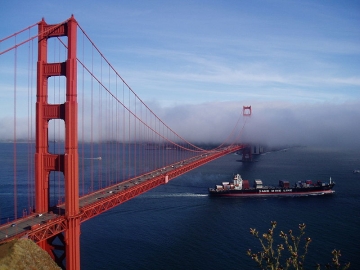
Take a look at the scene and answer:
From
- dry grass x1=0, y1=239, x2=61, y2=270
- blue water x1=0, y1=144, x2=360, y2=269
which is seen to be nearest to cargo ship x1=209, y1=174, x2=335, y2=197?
blue water x1=0, y1=144, x2=360, y2=269

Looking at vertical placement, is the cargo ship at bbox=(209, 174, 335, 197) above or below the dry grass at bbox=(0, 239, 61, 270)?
below

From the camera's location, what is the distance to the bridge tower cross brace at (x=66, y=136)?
26.7ft

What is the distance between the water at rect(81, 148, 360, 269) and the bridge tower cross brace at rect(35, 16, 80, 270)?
3165 mm

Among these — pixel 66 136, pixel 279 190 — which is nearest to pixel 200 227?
pixel 66 136

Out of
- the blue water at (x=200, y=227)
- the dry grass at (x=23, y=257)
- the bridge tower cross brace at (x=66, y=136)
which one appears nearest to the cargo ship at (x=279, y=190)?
the blue water at (x=200, y=227)

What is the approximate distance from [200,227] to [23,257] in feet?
35.0

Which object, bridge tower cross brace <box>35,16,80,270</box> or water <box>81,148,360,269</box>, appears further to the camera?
water <box>81,148,360,269</box>

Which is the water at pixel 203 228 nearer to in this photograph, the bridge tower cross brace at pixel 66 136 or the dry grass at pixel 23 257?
the bridge tower cross brace at pixel 66 136

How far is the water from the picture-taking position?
11610 millimetres

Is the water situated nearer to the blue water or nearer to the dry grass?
the blue water

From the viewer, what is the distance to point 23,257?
5.96m

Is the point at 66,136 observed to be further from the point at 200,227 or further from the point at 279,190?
the point at 279,190

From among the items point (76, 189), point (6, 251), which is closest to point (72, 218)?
point (76, 189)

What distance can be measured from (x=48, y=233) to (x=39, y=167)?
6.25 feet
